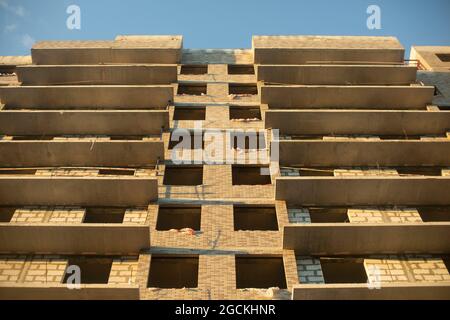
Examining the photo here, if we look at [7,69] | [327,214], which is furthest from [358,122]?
[7,69]

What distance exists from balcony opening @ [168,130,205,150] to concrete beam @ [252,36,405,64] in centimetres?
833

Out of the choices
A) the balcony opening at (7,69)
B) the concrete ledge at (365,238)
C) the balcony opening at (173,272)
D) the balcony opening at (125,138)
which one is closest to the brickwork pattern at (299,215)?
the concrete ledge at (365,238)

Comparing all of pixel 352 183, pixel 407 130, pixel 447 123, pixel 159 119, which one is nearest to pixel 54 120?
pixel 159 119

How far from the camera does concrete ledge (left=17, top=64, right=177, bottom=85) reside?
1228 inches

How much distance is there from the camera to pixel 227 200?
23812 mm

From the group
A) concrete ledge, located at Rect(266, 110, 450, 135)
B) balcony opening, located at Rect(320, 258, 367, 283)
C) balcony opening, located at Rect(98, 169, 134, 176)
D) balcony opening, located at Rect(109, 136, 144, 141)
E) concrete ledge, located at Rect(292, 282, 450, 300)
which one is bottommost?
balcony opening, located at Rect(320, 258, 367, 283)

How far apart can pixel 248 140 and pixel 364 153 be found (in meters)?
5.57

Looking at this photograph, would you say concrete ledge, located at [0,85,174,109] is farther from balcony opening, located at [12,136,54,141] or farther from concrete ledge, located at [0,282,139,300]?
concrete ledge, located at [0,282,139,300]

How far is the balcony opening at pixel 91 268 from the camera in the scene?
2119 cm

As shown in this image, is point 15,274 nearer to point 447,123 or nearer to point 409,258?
point 409,258

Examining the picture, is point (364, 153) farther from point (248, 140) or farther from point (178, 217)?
point (178, 217)

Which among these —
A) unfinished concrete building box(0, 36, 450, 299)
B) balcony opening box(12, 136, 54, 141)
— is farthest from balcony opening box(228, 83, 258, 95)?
balcony opening box(12, 136, 54, 141)
